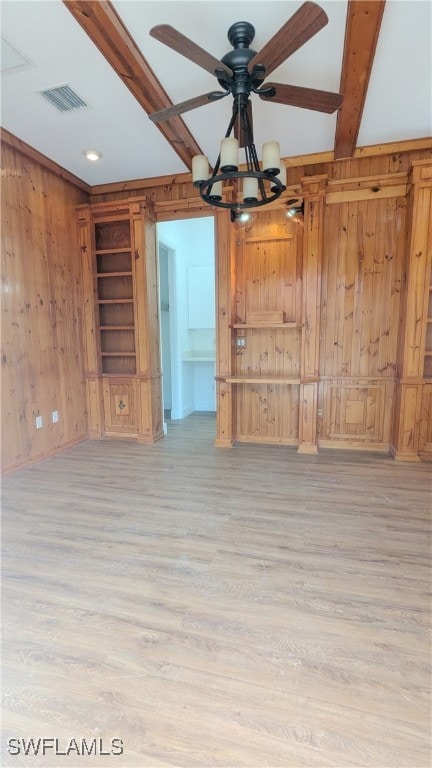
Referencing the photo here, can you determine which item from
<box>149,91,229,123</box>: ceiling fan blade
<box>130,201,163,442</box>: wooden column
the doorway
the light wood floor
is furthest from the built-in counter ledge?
<box>149,91,229,123</box>: ceiling fan blade

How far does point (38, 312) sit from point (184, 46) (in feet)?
8.94

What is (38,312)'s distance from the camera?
3.69 m

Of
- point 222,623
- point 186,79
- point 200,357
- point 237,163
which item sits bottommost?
point 222,623

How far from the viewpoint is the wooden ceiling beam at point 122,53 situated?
215cm

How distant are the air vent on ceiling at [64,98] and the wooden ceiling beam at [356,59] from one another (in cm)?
200

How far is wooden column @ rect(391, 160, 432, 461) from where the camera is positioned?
325 cm

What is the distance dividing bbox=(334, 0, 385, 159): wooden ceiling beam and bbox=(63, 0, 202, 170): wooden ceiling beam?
1.34 meters

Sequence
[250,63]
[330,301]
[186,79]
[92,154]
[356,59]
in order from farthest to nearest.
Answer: [330,301], [92,154], [186,79], [356,59], [250,63]

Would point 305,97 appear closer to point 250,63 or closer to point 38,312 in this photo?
point 250,63

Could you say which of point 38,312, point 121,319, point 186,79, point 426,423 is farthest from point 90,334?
point 426,423

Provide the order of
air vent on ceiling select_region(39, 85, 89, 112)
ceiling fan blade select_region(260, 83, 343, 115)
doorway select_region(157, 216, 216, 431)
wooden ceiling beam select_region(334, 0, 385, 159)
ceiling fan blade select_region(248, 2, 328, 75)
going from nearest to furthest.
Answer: ceiling fan blade select_region(248, 2, 328, 75) < ceiling fan blade select_region(260, 83, 343, 115) < wooden ceiling beam select_region(334, 0, 385, 159) < air vent on ceiling select_region(39, 85, 89, 112) < doorway select_region(157, 216, 216, 431)

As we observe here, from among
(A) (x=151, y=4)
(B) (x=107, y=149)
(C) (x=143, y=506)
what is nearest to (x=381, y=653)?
(C) (x=143, y=506)

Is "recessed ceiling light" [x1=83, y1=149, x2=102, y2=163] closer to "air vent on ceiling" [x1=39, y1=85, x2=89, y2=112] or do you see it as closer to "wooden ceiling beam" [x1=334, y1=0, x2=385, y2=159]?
"air vent on ceiling" [x1=39, y1=85, x2=89, y2=112]

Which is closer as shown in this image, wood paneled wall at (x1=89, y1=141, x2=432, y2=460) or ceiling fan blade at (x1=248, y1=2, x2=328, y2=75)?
ceiling fan blade at (x1=248, y1=2, x2=328, y2=75)
